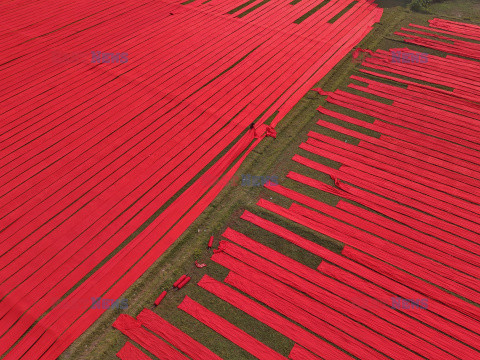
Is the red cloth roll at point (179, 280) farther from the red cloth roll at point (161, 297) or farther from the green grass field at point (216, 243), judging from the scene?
the red cloth roll at point (161, 297)

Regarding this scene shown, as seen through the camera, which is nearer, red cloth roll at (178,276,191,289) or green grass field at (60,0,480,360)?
green grass field at (60,0,480,360)

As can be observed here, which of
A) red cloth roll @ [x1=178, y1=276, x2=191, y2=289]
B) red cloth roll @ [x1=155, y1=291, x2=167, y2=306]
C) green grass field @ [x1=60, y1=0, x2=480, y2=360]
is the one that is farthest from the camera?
red cloth roll @ [x1=178, y1=276, x2=191, y2=289]

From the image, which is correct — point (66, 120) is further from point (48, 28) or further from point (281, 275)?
point (281, 275)

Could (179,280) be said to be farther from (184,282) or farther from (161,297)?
(161,297)

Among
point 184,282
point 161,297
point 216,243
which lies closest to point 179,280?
point 184,282

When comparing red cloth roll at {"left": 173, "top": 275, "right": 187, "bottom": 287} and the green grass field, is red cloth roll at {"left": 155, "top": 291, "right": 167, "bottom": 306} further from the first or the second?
red cloth roll at {"left": 173, "top": 275, "right": 187, "bottom": 287}

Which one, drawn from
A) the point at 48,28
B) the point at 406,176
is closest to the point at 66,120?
the point at 48,28

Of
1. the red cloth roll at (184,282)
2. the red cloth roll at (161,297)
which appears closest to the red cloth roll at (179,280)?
the red cloth roll at (184,282)

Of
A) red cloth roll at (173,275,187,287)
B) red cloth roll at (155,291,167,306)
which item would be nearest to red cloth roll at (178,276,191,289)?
red cloth roll at (173,275,187,287)

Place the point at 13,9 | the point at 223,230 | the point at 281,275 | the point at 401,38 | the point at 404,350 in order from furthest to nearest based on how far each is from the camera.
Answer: the point at 13,9 < the point at 401,38 < the point at 223,230 < the point at 281,275 < the point at 404,350
